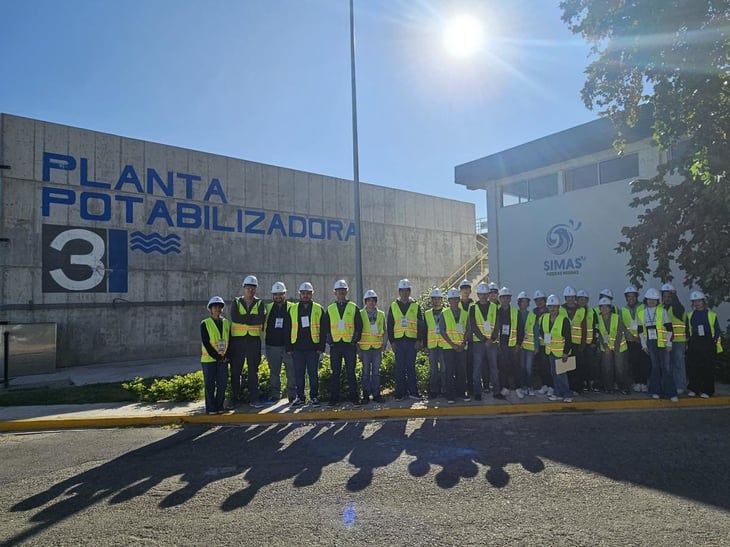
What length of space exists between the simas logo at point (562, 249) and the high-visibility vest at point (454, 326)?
806cm

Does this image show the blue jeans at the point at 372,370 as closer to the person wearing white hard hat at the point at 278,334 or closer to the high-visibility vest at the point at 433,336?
the high-visibility vest at the point at 433,336

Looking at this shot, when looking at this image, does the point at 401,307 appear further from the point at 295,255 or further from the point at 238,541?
the point at 295,255

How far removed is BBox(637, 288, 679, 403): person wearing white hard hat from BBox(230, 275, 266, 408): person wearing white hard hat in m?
6.54

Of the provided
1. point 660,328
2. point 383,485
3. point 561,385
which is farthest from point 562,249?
point 383,485

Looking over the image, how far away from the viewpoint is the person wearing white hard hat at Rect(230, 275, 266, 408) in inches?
333

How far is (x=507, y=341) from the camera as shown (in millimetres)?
9078

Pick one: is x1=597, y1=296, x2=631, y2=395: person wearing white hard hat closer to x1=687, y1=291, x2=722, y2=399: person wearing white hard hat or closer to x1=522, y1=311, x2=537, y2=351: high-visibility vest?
x1=687, y1=291, x2=722, y2=399: person wearing white hard hat

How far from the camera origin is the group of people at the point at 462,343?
845cm

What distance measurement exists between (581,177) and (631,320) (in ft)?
26.1

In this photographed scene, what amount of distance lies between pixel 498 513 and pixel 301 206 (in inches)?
754

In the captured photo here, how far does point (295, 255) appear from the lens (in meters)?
21.8

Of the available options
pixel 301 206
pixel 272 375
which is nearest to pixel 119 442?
pixel 272 375

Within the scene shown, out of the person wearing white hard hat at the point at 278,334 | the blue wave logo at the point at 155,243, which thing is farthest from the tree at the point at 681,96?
the blue wave logo at the point at 155,243

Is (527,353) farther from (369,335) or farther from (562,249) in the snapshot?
(562,249)
